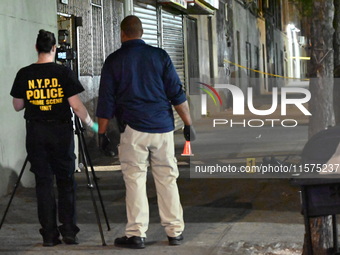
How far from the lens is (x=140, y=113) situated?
24.7 ft

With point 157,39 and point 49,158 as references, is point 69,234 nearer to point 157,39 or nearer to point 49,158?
point 49,158

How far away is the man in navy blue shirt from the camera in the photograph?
7523mm

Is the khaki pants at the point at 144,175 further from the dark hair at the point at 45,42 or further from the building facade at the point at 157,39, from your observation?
the building facade at the point at 157,39

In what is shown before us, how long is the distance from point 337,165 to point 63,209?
3217 mm

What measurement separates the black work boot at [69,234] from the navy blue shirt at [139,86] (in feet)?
3.56

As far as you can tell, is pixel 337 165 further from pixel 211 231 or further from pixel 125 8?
pixel 125 8

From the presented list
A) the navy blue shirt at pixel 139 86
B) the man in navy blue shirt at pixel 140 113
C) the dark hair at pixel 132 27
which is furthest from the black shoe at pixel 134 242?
the dark hair at pixel 132 27

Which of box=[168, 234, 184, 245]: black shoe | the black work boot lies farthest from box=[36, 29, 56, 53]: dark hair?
box=[168, 234, 184, 245]: black shoe

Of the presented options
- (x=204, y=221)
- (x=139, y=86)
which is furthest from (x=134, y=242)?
(x=204, y=221)

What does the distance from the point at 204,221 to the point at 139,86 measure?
82.5 inches

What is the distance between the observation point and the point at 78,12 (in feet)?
50.0

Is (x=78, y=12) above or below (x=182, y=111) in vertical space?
above

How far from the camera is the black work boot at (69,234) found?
7.85m

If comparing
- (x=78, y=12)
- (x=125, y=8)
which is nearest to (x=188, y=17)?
(x=125, y=8)
